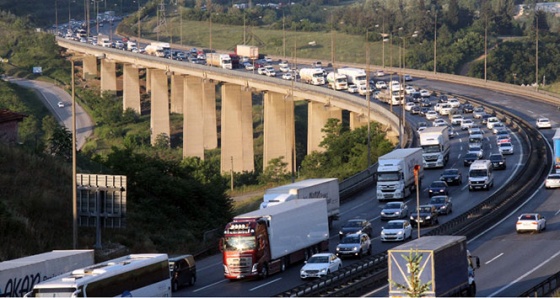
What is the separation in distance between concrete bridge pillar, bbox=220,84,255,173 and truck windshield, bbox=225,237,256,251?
79.5 meters

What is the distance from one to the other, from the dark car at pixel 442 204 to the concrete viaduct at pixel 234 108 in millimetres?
37020

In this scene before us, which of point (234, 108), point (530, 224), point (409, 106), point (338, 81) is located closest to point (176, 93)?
point (234, 108)

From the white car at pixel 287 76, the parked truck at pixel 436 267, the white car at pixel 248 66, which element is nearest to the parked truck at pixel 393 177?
the parked truck at pixel 436 267

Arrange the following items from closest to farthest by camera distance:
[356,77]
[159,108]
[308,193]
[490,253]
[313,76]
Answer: [490,253], [308,193], [356,77], [313,76], [159,108]

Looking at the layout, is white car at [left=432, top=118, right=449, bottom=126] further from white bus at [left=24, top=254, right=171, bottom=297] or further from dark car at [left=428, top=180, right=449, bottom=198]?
white bus at [left=24, top=254, right=171, bottom=297]

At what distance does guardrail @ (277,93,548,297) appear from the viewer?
42.1m

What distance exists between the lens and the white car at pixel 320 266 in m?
45.0

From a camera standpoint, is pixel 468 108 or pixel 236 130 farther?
pixel 236 130

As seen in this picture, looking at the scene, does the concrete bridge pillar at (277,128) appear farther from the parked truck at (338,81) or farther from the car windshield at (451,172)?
the car windshield at (451,172)

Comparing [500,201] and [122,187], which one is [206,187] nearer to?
[500,201]

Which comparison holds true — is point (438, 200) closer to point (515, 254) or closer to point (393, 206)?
point (393, 206)

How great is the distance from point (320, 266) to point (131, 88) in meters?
131

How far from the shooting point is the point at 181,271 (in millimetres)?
44656

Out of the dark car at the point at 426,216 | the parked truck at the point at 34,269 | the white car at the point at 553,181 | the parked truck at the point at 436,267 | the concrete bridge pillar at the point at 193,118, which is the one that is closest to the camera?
the parked truck at the point at 34,269
